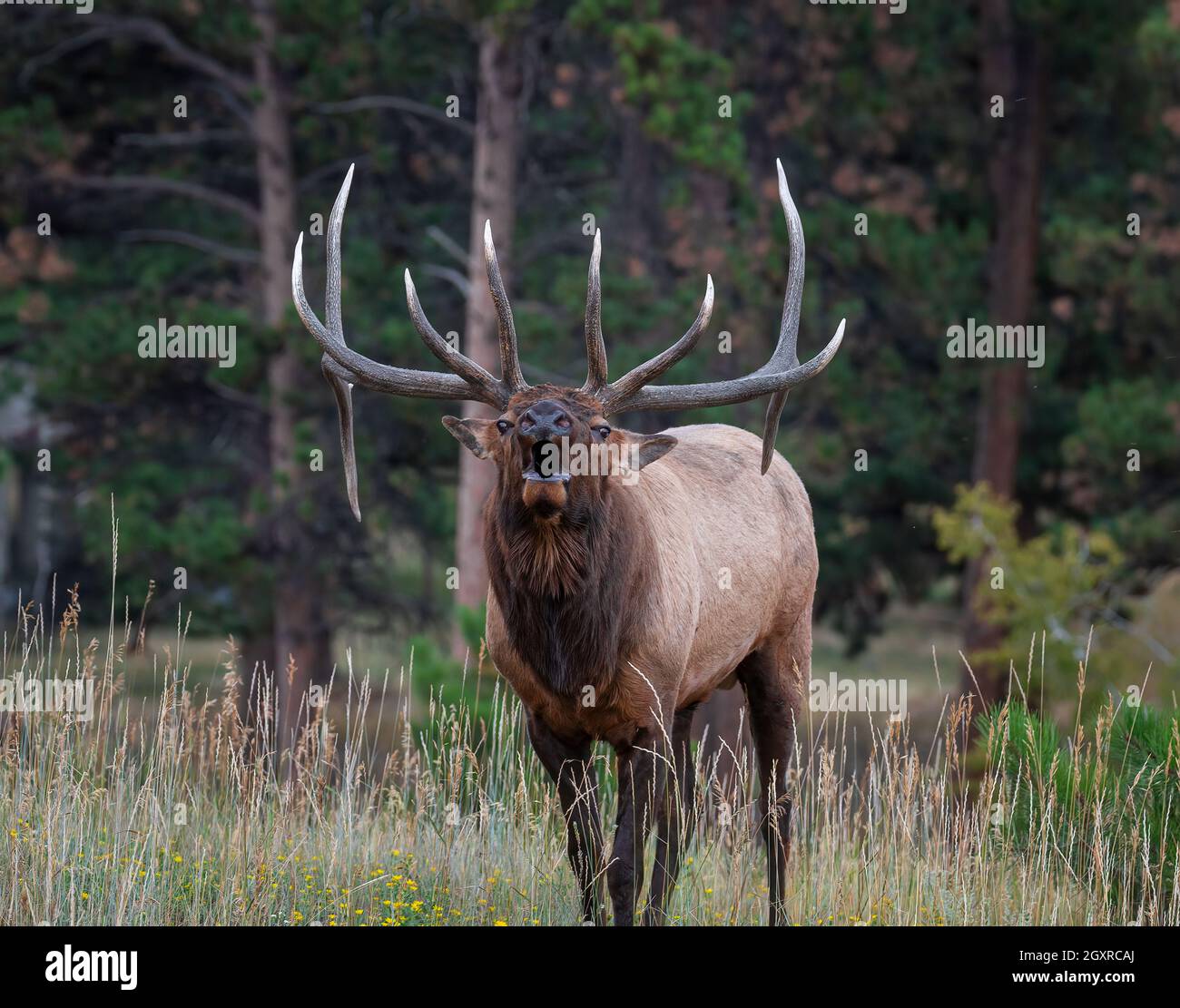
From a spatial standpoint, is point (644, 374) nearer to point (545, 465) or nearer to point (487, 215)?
point (545, 465)

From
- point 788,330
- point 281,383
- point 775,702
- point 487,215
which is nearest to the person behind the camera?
point 788,330

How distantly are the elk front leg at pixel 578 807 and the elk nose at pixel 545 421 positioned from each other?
1.10 meters

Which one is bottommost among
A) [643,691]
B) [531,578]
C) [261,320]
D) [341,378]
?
[643,691]

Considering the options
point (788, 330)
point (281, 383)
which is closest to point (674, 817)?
point (788, 330)

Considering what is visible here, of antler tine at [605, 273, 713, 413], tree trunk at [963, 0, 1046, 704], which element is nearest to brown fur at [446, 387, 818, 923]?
antler tine at [605, 273, 713, 413]

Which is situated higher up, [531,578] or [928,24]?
[928,24]

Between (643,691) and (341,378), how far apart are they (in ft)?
5.46

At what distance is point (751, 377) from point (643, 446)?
1.93 feet

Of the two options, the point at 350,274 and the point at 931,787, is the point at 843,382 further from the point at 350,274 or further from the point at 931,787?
the point at 931,787

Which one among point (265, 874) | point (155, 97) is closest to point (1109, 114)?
point (155, 97)

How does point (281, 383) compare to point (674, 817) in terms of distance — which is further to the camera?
point (281, 383)

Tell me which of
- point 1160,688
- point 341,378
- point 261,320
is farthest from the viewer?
point 261,320

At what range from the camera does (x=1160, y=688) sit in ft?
49.4

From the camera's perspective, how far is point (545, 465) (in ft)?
18.2
